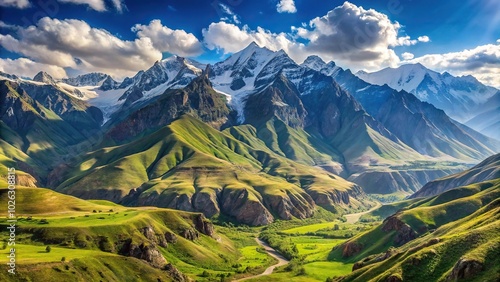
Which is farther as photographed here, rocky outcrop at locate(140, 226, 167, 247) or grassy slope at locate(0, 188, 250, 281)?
rocky outcrop at locate(140, 226, 167, 247)

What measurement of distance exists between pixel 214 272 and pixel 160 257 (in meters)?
26.7

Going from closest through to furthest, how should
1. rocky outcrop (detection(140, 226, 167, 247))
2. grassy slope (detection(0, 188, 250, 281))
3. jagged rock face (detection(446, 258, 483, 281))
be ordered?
jagged rock face (detection(446, 258, 483, 281)) < grassy slope (detection(0, 188, 250, 281)) < rocky outcrop (detection(140, 226, 167, 247))

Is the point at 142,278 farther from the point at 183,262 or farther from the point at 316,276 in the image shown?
the point at 316,276

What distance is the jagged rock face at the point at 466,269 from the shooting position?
90.8 metres

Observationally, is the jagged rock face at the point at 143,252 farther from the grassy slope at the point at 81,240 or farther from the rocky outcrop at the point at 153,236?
the rocky outcrop at the point at 153,236

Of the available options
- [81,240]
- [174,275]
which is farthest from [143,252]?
[81,240]

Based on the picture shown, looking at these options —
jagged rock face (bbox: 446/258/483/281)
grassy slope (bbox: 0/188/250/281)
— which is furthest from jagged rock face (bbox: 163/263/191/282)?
jagged rock face (bbox: 446/258/483/281)

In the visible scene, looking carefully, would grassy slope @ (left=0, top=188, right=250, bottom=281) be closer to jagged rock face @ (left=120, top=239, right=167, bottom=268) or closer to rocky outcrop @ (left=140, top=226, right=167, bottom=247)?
rocky outcrop @ (left=140, top=226, right=167, bottom=247)

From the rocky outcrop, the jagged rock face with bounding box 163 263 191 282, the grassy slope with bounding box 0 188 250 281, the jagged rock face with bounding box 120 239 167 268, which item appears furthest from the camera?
the rocky outcrop

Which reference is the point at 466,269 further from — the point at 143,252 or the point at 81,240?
the point at 81,240

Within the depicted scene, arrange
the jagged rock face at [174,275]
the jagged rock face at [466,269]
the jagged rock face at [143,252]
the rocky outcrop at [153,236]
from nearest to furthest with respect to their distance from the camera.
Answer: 1. the jagged rock face at [466,269]
2. the jagged rock face at [174,275]
3. the jagged rock face at [143,252]
4. the rocky outcrop at [153,236]

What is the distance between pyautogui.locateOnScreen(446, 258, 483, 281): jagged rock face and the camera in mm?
90812

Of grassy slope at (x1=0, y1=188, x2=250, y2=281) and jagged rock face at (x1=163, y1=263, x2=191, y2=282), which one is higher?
grassy slope at (x1=0, y1=188, x2=250, y2=281)

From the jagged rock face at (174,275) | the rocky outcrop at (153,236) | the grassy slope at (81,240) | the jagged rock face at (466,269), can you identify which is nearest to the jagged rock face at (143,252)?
the grassy slope at (81,240)
